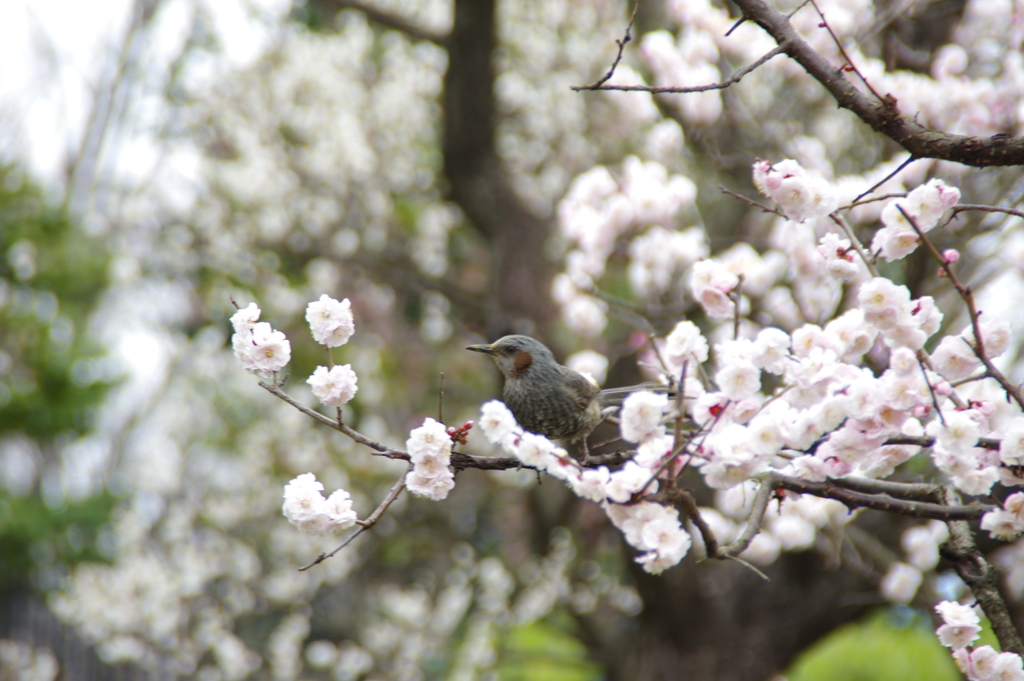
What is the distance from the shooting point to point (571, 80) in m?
6.29

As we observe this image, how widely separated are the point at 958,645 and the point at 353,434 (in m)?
1.32

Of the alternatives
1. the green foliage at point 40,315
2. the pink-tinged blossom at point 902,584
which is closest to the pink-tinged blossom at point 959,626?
the pink-tinged blossom at point 902,584

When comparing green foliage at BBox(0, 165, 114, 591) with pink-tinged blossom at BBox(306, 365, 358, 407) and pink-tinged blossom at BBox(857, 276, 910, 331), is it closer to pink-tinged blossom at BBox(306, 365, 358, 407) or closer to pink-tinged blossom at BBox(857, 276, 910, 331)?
pink-tinged blossom at BBox(306, 365, 358, 407)

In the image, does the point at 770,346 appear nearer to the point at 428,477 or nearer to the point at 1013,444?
the point at 1013,444

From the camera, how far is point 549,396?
198 centimetres

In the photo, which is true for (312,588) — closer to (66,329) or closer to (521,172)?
(66,329)

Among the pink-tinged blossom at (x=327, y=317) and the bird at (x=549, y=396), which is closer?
the pink-tinged blossom at (x=327, y=317)

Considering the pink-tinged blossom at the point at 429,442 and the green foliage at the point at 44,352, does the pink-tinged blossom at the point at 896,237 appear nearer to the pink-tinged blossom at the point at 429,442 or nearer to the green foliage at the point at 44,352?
the pink-tinged blossom at the point at 429,442

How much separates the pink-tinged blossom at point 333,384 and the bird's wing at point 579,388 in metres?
0.72

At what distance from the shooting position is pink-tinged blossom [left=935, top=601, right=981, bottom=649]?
1438 millimetres

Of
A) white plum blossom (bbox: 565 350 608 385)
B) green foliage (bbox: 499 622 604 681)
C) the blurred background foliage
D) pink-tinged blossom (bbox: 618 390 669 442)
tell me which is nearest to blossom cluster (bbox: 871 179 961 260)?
pink-tinged blossom (bbox: 618 390 669 442)

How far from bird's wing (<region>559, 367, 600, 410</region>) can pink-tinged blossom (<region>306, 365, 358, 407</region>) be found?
2.37ft

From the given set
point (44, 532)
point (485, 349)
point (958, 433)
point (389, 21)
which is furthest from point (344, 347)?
point (958, 433)

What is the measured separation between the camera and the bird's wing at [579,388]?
6.56ft
